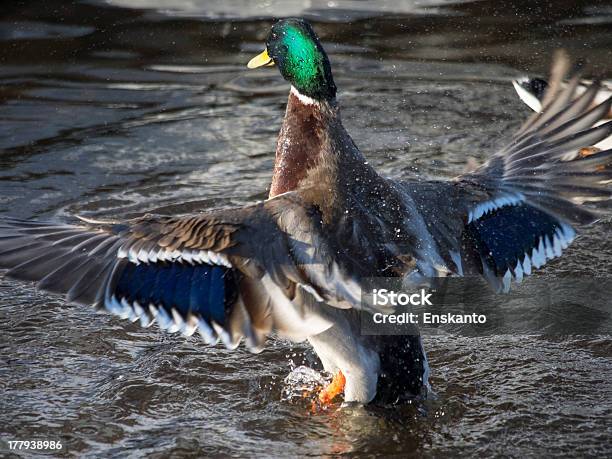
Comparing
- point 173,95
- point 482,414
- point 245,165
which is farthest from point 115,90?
point 482,414

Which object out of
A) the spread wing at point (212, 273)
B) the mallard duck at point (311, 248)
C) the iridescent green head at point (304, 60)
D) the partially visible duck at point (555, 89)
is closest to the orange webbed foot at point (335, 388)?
the mallard duck at point (311, 248)

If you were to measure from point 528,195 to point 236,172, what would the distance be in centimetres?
234

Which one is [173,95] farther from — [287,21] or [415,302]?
[415,302]

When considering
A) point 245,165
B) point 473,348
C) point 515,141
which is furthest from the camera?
point 245,165

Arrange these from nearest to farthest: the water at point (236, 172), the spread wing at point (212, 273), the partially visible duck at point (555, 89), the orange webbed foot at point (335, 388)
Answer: the spread wing at point (212, 273), the water at point (236, 172), the orange webbed foot at point (335, 388), the partially visible duck at point (555, 89)

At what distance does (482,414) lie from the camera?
4.45 metres

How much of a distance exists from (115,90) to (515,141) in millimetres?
3641

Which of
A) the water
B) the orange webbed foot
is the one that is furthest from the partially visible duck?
the orange webbed foot

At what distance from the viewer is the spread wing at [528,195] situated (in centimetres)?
467

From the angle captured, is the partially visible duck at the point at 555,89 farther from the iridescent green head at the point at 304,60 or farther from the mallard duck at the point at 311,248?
the iridescent green head at the point at 304,60

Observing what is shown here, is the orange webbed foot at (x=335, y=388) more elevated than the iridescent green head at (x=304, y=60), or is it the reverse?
the iridescent green head at (x=304, y=60)

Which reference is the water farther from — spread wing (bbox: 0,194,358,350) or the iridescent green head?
the iridescent green head

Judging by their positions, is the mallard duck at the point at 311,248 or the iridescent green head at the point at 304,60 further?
the iridescent green head at the point at 304,60

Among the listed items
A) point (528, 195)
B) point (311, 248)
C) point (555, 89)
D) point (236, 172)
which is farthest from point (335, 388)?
point (236, 172)
